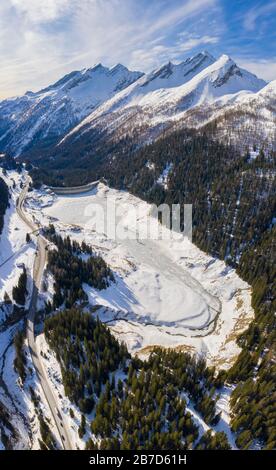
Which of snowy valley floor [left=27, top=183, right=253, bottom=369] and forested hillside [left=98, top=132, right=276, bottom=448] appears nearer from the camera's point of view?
forested hillside [left=98, top=132, right=276, bottom=448]

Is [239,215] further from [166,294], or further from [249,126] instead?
[249,126]

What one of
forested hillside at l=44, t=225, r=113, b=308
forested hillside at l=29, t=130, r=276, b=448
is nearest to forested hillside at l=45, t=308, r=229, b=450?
forested hillside at l=29, t=130, r=276, b=448

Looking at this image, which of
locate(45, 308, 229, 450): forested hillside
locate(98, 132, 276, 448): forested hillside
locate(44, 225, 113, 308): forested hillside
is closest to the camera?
locate(45, 308, 229, 450): forested hillside

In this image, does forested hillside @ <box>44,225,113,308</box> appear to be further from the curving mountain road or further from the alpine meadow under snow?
the curving mountain road

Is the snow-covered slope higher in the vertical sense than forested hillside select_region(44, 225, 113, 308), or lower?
higher

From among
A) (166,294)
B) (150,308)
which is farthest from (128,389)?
(166,294)

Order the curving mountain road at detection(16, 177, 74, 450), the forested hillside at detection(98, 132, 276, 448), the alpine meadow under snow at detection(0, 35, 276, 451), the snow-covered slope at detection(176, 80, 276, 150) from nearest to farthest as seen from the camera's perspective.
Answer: the alpine meadow under snow at detection(0, 35, 276, 451) → the curving mountain road at detection(16, 177, 74, 450) → the forested hillside at detection(98, 132, 276, 448) → the snow-covered slope at detection(176, 80, 276, 150)

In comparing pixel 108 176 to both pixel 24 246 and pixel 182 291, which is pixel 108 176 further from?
pixel 182 291

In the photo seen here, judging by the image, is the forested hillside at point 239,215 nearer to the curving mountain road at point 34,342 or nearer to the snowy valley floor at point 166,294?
the snowy valley floor at point 166,294
